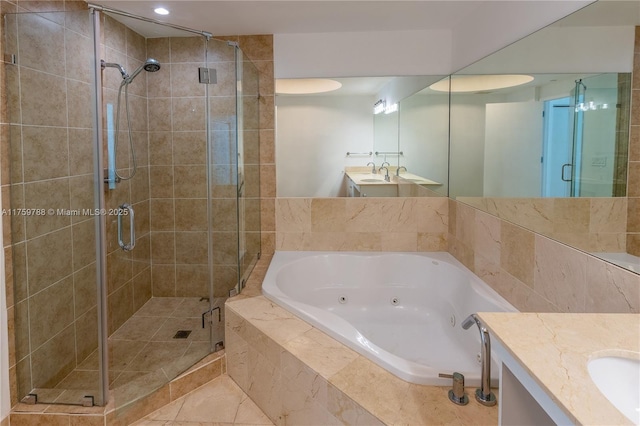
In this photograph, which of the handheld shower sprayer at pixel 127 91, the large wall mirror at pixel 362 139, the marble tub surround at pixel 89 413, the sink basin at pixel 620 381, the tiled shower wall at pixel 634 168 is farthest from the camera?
the large wall mirror at pixel 362 139

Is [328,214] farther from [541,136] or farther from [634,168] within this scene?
[634,168]

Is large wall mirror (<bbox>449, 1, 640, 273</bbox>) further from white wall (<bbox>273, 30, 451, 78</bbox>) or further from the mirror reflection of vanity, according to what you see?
white wall (<bbox>273, 30, 451, 78</bbox>)

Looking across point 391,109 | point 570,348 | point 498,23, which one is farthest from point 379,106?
point 570,348

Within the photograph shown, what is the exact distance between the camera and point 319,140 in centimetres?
332

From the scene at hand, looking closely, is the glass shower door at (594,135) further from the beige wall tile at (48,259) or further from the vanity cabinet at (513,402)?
the beige wall tile at (48,259)

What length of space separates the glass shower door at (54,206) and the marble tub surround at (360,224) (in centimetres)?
154

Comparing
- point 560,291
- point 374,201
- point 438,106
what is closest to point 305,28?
point 438,106

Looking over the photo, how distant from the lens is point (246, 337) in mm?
2240

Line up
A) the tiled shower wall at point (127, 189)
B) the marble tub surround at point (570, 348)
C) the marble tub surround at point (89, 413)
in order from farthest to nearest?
1. the tiled shower wall at point (127, 189)
2. the marble tub surround at point (89, 413)
3. the marble tub surround at point (570, 348)

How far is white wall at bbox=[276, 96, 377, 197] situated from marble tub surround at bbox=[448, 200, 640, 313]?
3.25 feet

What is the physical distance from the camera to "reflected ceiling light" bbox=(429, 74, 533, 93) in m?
2.13

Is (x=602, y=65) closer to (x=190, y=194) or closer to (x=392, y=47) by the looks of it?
(x=392, y=47)

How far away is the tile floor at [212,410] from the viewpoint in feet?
6.73

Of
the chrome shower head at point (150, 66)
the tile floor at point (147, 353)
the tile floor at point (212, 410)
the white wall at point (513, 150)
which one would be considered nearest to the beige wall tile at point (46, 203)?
the tile floor at point (147, 353)
